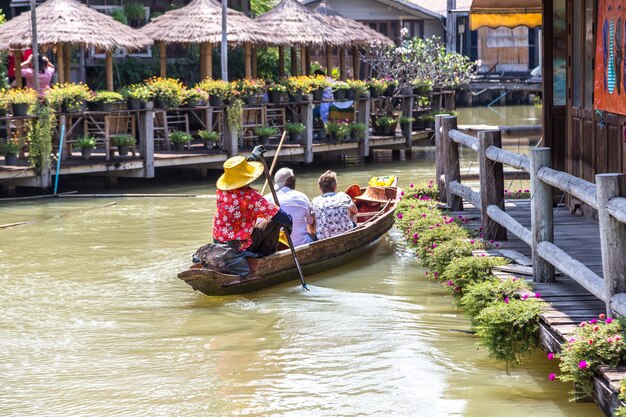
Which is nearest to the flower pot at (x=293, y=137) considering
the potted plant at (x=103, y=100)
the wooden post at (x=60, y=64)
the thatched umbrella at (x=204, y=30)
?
the thatched umbrella at (x=204, y=30)

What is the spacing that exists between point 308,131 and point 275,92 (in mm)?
1034

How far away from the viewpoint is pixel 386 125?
25078 millimetres

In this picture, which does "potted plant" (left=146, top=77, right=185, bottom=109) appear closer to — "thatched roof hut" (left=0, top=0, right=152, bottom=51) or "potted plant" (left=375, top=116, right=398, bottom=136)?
"thatched roof hut" (left=0, top=0, right=152, bottom=51)

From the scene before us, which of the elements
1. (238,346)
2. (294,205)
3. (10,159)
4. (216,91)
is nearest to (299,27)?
(216,91)

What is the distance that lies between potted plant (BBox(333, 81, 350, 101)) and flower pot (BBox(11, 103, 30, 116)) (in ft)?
24.1

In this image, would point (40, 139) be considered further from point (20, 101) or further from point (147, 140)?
point (147, 140)

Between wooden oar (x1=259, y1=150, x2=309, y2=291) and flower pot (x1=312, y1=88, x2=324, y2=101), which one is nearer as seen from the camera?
wooden oar (x1=259, y1=150, x2=309, y2=291)

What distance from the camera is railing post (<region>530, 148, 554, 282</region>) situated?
8047 millimetres

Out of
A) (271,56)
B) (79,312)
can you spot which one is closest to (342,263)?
(79,312)

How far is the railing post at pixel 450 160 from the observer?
12125mm

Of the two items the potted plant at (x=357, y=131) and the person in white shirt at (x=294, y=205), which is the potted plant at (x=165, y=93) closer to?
the potted plant at (x=357, y=131)

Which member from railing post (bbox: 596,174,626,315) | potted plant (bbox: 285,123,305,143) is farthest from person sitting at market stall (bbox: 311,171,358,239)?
potted plant (bbox: 285,123,305,143)

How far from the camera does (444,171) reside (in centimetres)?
1273

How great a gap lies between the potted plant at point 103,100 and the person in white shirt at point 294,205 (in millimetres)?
8044
